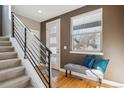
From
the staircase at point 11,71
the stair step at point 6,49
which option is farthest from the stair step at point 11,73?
the stair step at point 6,49

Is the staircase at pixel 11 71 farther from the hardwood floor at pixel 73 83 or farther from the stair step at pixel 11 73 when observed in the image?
the hardwood floor at pixel 73 83

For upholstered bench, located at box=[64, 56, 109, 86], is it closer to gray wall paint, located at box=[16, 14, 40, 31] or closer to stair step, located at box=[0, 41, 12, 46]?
stair step, located at box=[0, 41, 12, 46]

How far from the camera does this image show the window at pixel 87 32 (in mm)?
3223

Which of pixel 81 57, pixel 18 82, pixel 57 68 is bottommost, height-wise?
pixel 57 68

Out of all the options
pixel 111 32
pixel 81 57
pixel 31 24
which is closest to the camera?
pixel 111 32

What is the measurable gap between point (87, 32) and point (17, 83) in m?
2.44

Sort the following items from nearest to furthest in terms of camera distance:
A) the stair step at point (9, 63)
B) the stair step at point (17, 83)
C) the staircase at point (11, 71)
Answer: the stair step at point (17, 83) < the staircase at point (11, 71) < the stair step at point (9, 63)

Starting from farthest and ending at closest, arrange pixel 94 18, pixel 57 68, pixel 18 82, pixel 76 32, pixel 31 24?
pixel 31 24 → pixel 57 68 → pixel 76 32 → pixel 94 18 → pixel 18 82

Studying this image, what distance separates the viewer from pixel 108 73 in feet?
9.77

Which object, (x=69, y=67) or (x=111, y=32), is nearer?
(x=111, y=32)

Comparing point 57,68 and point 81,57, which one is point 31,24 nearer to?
point 57,68

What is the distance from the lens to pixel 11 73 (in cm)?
205
